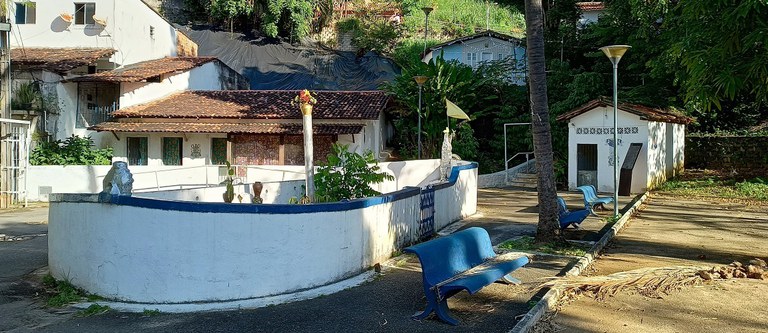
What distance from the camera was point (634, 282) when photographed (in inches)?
315

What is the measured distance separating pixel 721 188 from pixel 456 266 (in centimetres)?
1804

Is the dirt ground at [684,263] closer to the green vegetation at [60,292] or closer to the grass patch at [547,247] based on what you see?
the grass patch at [547,247]

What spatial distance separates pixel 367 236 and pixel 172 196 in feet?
12.1

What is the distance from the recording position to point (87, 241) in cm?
770

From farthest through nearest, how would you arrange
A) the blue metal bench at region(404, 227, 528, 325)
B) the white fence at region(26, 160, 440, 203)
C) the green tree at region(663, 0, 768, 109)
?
the white fence at region(26, 160, 440, 203)
the green tree at region(663, 0, 768, 109)
the blue metal bench at region(404, 227, 528, 325)

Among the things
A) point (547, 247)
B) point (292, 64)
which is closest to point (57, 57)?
point (292, 64)

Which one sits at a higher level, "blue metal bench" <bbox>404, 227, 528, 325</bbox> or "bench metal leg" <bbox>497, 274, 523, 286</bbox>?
"blue metal bench" <bbox>404, 227, 528, 325</bbox>

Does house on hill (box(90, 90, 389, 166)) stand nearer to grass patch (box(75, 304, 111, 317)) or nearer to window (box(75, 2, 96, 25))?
window (box(75, 2, 96, 25))

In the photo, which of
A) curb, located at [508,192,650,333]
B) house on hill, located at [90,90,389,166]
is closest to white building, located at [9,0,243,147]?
house on hill, located at [90,90,389,166]

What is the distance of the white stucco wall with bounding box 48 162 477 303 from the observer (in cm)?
720

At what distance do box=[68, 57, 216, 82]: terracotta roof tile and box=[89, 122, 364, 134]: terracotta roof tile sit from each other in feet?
6.17

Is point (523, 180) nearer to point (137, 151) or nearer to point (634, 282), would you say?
Result: point (137, 151)

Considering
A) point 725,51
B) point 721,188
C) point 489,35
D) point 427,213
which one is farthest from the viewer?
point 489,35

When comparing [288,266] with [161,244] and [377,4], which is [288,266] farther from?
[377,4]
